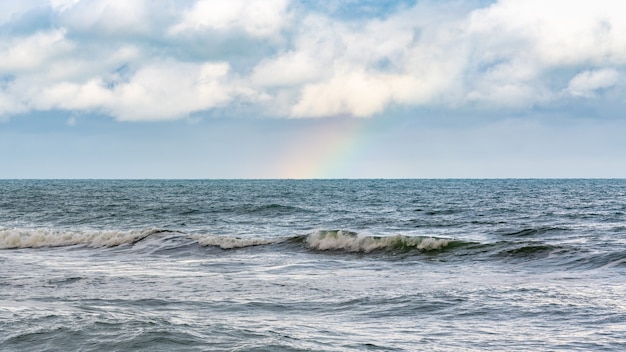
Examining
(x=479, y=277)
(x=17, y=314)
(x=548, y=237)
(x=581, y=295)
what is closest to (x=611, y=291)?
(x=581, y=295)

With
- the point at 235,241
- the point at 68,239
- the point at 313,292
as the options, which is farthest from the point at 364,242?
the point at 68,239

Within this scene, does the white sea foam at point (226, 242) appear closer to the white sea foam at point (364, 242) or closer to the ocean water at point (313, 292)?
the ocean water at point (313, 292)

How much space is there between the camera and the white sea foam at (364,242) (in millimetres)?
26156

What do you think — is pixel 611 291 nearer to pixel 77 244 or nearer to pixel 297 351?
pixel 297 351

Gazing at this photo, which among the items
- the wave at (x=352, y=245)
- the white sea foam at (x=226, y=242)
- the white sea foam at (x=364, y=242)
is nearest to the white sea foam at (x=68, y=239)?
the wave at (x=352, y=245)

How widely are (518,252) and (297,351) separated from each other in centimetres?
1527

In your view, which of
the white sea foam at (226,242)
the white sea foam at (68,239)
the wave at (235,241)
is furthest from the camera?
the white sea foam at (68,239)

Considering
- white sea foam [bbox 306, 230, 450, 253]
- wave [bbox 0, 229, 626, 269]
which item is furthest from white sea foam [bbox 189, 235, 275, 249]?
white sea foam [bbox 306, 230, 450, 253]

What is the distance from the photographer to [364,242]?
88.8 feet

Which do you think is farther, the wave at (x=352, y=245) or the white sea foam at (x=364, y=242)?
the white sea foam at (x=364, y=242)

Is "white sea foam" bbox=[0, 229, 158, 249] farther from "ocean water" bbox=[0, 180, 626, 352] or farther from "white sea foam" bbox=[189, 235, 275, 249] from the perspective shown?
"white sea foam" bbox=[189, 235, 275, 249]

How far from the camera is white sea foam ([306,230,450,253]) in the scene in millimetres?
26156

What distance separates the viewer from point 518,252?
23594 millimetres

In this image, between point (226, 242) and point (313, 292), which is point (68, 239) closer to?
point (226, 242)
